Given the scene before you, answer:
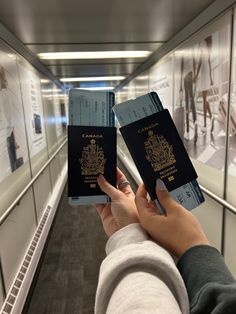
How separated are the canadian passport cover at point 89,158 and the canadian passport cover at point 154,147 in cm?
11

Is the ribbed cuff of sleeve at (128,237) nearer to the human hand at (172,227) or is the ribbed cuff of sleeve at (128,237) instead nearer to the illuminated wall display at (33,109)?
the human hand at (172,227)

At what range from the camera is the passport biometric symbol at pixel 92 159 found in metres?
0.73

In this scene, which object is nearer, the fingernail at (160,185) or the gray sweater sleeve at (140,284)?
the gray sweater sleeve at (140,284)

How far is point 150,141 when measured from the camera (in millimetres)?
648

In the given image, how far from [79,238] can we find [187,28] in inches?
106

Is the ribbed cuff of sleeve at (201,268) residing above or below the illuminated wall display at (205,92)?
below

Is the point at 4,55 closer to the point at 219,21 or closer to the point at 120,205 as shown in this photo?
the point at 219,21

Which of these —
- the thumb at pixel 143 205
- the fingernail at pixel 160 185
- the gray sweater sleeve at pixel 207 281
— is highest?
the fingernail at pixel 160 185

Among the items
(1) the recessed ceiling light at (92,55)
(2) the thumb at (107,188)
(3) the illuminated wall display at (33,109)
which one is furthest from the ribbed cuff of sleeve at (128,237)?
(1) the recessed ceiling light at (92,55)

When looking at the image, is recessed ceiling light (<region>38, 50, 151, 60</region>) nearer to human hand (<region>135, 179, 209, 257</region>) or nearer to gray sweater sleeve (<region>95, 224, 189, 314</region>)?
human hand (<region>135, 179, 209, 257</region>)

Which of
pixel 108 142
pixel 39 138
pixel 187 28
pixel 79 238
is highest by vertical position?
pixel 187 28

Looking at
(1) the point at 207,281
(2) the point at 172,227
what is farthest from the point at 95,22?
(1) the point at 207,281

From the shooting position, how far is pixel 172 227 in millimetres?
564

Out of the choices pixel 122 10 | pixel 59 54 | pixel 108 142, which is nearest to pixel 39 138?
pixel 59 54
